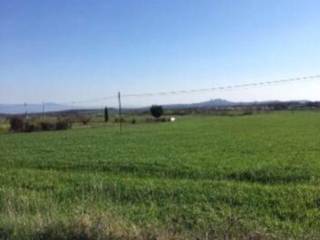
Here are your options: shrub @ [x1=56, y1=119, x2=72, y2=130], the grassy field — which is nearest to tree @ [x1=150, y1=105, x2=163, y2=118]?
shrub @ [x1=56, y1=119, x2=72, y2=130]

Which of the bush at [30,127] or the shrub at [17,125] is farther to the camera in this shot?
the shrub at [17,125]

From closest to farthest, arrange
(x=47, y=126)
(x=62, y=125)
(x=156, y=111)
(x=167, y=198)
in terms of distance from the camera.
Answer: (x=167, y=198), (x=62, y=125), (x=47, y=126), (x=156, y=111)

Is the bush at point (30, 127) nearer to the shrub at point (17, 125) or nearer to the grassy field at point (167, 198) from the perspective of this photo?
the shrub at point (17, 125)

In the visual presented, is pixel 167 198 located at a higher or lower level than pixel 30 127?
higher

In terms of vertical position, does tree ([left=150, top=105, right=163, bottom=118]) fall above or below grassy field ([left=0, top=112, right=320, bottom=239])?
above

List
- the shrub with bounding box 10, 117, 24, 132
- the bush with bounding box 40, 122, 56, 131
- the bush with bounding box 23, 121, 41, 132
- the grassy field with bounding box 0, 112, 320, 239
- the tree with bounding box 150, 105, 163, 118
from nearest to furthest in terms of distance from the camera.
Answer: the grassy field with bounding box 0, 112, 320, 239, the bush with bounding box 23, 121, 41, 132, the shrub with bounding box 10, 117, 24, 132, the bush with bounding box 40, 122, 56, 131, the tree with bounding box 150, 105, 163, 118

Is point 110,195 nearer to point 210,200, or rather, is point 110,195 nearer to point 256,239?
point 210,200

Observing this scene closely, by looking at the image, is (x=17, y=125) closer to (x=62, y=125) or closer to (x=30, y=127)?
(x=30, y=127)

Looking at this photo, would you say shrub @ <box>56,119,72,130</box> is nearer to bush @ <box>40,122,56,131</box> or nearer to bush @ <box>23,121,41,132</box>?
bush @ <box>40,122,56,131</box>

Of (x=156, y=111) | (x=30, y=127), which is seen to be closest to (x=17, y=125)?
(x=30, y=127)

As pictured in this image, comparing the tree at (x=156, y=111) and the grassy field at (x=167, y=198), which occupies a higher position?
the tree at (x=156, y=111)

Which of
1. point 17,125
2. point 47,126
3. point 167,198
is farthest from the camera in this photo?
point 47,126

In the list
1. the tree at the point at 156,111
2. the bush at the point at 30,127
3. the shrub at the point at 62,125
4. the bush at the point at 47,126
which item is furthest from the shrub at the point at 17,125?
the tree at the point at 156,111

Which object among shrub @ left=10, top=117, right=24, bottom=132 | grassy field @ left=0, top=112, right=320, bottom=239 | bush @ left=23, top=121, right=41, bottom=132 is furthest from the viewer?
shrub @ left=10, top=117, right=24, bottom=132
